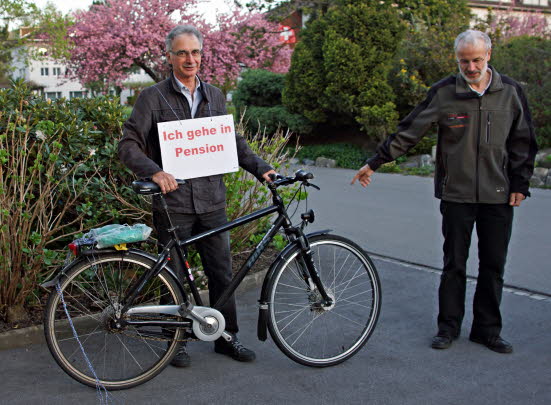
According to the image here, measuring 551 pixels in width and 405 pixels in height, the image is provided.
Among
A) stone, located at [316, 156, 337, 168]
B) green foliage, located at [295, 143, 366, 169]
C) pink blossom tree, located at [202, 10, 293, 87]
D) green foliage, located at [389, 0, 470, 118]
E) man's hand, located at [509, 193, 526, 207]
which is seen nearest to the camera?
man's hand, located at [509, 193, 526, 207]

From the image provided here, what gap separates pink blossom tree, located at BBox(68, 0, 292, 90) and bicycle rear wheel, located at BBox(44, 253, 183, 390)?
75.4 ft

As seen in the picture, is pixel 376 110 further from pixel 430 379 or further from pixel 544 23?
pixel 430 379

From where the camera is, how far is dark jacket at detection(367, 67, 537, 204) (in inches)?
166

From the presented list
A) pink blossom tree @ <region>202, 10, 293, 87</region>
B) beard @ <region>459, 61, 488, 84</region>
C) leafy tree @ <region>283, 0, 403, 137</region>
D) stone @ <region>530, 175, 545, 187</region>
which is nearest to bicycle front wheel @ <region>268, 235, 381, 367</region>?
beard @ <region>459, 61, 488, 84</region>

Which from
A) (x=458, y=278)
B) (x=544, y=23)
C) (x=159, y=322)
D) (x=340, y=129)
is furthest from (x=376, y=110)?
(x=159, y=322)

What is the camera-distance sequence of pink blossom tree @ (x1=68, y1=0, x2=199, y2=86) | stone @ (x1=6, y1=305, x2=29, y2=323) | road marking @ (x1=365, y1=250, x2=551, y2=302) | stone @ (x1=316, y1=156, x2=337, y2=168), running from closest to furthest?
stone @ (x1=6, y1=305, x2=29, y2=323) → road marking @ (x1=365, y1=250, x2=551, y2=302) → stone @ (x1=316, y1=156, x2=337, y2=168) → pink blossom tree @ (x1=68, y1=0, x2=199, y2=86)

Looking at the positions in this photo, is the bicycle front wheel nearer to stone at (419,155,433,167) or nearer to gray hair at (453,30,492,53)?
gray hair at (453,30,492,53)

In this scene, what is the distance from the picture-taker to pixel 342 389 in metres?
3.75

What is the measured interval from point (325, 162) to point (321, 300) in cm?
1323

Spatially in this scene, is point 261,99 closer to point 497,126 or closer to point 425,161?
point 425,161

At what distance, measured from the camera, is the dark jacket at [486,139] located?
4215mm

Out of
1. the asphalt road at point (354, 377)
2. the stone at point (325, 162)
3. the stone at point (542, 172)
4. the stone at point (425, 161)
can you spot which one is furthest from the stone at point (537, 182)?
the asphalt road at point (354, 377)

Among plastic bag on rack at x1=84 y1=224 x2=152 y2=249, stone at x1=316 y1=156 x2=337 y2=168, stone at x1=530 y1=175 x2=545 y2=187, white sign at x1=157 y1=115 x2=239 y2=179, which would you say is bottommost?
stone at x1=316 y1=156 x2=337 y2=168

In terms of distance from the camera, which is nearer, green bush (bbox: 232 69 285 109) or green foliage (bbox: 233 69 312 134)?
green foliage (bbox: 233 69 312 134)
